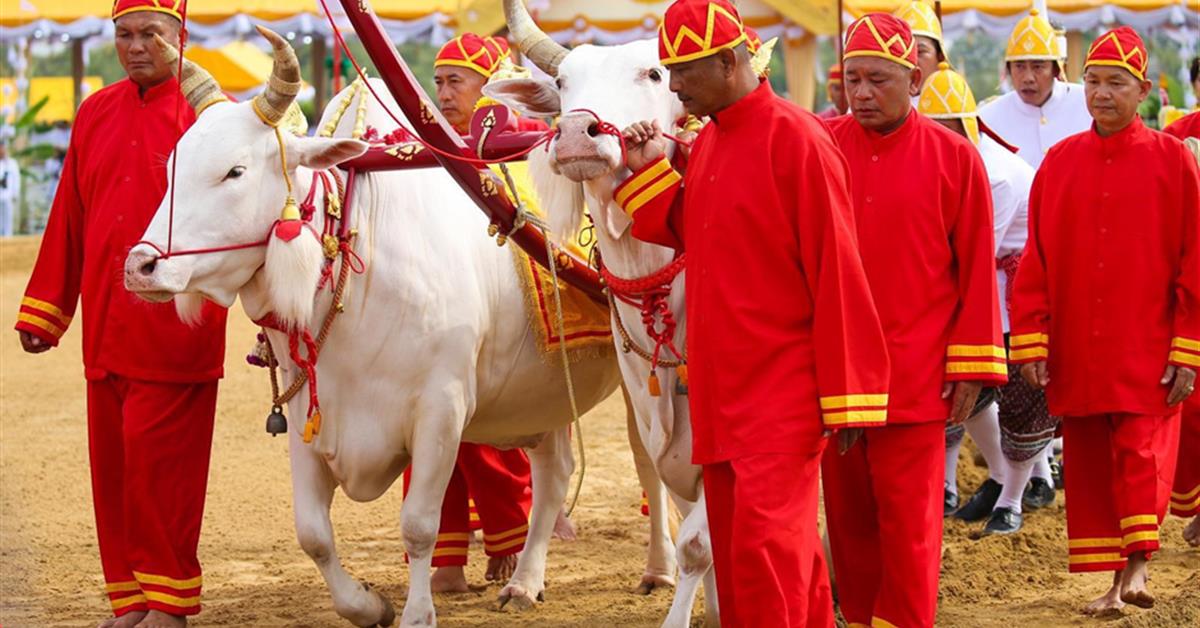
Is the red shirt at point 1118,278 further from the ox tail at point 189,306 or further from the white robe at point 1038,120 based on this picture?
the ox tail at point 189,306

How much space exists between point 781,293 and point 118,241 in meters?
2.71

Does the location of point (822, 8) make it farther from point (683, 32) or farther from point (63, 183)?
point (683, 32)

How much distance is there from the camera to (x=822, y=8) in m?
18.9

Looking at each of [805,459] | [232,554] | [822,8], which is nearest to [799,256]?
[805,459]

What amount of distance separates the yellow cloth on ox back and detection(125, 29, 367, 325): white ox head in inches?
42.0

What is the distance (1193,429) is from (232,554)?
4.17 metres

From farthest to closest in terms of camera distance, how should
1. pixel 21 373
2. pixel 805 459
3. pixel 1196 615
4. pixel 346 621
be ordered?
pixel 21 373, pixel 346 621, pixel 1196 615, pixel 805 459

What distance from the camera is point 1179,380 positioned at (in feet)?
21.6

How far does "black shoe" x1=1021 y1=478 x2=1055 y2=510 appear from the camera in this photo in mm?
8828

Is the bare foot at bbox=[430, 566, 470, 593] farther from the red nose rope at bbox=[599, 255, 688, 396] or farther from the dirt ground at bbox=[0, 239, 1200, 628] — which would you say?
the red nose rope at bbox=[599, 255, 688, 396]

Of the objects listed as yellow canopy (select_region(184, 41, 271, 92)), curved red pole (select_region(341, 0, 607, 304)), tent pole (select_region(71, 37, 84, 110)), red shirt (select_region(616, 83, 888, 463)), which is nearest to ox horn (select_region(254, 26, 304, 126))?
curved red pole (select_region(341, 0, 607, 304))

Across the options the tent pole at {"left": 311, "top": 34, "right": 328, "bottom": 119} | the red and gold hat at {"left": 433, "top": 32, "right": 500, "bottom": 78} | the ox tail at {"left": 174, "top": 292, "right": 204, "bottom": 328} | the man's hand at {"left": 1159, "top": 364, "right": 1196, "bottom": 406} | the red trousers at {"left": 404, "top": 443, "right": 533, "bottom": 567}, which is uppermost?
the tent pole at {"left": 311, "top": 34, "right": 328, "bottom": 119}

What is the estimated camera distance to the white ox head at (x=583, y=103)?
17.0 feet

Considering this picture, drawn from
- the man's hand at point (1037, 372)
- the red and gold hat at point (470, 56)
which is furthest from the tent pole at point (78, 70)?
the man's hand at point (1037, 372)
